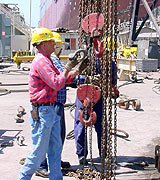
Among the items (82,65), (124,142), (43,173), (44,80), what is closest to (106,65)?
(82,65)

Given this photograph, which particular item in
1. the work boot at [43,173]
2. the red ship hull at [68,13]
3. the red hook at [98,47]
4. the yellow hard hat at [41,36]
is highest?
the red ship hull at [68,13]

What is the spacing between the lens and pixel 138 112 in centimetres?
916

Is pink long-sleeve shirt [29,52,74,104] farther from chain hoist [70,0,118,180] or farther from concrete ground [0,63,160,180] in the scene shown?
concrete ground [0,63,160,180]

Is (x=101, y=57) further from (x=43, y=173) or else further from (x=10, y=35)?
(x=10, y=35)

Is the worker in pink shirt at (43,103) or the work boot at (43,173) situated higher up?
the worker in pink shirt at (43,103)

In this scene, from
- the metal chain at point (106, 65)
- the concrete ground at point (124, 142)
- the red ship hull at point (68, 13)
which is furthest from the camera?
the red ship hull at point (68, 13)

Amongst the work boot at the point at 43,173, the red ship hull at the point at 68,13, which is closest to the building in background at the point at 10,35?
the red ship hull at the point at 68,13

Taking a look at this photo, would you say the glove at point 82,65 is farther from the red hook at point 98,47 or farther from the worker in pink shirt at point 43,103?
the red hook at point 98,47

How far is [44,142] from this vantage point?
3.70 metres

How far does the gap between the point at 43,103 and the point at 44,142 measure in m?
0.42

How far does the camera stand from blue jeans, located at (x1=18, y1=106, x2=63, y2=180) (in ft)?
12.1

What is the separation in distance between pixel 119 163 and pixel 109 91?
1.81m

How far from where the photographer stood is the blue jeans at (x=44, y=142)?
3691 millimetres

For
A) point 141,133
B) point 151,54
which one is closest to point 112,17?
point 141,133
